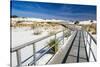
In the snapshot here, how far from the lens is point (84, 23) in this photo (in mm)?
2598

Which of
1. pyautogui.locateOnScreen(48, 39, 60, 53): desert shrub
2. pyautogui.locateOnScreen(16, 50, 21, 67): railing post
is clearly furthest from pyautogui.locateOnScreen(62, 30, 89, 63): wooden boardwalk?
pyautogui.locateOnScreen(16, 50, 21, 67): railing post

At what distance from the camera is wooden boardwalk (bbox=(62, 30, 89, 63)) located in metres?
2.51

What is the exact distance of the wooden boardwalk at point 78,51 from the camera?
2514 millimetres

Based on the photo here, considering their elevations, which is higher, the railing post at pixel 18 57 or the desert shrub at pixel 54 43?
the desert shrub at pixel 54 43

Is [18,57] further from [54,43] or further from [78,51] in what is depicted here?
[78,51]

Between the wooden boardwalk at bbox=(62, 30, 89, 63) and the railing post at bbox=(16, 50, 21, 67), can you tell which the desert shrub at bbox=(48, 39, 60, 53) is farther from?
the railing post at bbox=(16, 50, 21, 67)

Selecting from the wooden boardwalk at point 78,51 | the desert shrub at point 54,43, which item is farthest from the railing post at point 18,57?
the wooden boardwalk at point 78,51

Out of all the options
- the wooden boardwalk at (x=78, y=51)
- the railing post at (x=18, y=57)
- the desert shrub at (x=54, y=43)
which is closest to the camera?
the railing post at (x=18, y=57)

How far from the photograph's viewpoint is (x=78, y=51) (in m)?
2.57

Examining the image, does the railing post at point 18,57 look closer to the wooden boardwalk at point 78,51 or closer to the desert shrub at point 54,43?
the desert shrub at point 54,43

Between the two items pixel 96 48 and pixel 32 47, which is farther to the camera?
pixel 96 48
